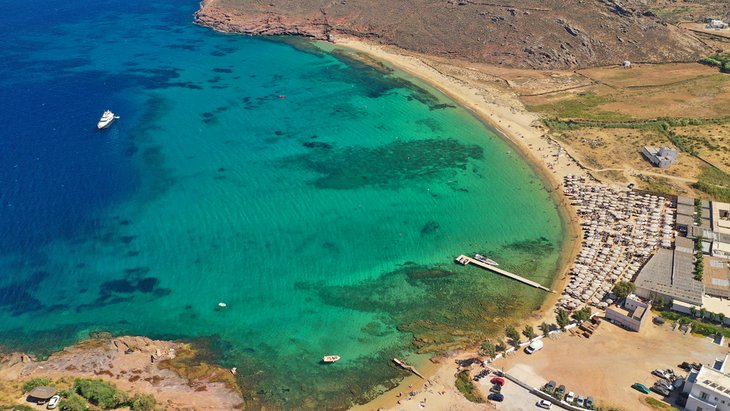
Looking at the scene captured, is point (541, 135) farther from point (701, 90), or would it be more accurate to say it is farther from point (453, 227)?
point (701, 90)

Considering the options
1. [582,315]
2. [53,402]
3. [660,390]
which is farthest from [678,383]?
[53,402]

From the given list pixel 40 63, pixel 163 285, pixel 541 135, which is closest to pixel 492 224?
pixel 541 135

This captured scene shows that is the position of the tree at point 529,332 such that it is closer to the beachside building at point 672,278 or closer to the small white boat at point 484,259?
the small white boat at point 484,259

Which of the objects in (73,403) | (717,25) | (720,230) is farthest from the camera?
(717,25)

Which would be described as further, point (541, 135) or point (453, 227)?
point (541, 135)

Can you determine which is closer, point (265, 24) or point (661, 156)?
point (661, 156)

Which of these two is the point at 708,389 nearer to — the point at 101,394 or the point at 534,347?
the point at 534,347

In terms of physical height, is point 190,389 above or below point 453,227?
below
